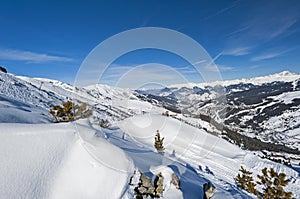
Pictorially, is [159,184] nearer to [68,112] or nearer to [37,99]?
[68,112]

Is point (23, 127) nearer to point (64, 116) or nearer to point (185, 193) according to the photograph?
point (185, 193)

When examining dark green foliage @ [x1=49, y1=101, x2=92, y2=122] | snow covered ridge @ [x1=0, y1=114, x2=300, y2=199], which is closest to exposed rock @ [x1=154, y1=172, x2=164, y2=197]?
snow covered ridge @ [x1=0, y1=114, x2=300, y2=199]

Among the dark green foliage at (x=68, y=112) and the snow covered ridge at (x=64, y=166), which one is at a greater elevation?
the dark green foliage at (x=68, y=112)

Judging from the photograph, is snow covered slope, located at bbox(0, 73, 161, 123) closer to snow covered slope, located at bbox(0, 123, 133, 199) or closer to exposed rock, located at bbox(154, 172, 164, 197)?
snow covered slope, located at bbox(0, 123, 133, 199)

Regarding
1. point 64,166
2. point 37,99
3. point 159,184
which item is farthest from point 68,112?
point 37,99

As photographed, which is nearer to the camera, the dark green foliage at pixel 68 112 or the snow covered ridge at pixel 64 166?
the snow covered ridge at pixel 64 166

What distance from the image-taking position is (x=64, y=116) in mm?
18281

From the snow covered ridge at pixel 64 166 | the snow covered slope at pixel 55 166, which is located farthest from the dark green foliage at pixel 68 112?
the snow covered slope at pixel 55 166

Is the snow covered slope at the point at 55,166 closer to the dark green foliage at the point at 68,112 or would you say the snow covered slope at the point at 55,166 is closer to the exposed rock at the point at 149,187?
the exposed rock at the point at 149,187

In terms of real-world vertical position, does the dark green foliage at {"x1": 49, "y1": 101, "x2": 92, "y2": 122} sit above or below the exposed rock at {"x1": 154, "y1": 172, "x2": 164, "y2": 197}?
above

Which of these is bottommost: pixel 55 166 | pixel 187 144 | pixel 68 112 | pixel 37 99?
pixel 55 166

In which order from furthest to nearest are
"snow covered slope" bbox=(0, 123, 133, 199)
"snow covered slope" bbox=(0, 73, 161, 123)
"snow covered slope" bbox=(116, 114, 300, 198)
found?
1. "snow covered slope" bbox=(116, 114, 300, 198)
2. "snow covered slope" bbox=(0, 73, 161, 123)
3. "snow covered slope" bbox=(0, 123, 133, 199)

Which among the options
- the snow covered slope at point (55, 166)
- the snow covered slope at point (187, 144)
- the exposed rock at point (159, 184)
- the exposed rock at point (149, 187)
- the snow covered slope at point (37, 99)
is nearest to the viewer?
the snow covered slope at point (55, 166)

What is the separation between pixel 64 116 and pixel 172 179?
12051 millimetres
